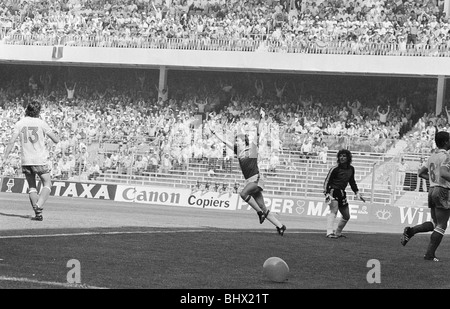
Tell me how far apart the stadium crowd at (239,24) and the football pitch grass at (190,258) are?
21.8 meters

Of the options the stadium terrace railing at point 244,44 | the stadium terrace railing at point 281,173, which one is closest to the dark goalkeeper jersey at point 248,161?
the stadium terrace railing at point 281,173

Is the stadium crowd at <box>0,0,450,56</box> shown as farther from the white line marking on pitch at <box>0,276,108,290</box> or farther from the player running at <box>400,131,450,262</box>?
the white line marking on pitch at <box>0,276,108,290</box>

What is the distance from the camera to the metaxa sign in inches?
1351

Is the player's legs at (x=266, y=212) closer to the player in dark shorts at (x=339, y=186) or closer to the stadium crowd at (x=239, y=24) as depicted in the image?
the player in dark shorts at (x=339, y=186)

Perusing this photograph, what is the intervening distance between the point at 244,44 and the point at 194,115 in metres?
3.85


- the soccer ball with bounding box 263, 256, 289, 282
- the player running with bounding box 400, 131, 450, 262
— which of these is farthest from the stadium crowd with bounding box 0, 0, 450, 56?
the soccer ball with bounding box 263, 256, 289, 282

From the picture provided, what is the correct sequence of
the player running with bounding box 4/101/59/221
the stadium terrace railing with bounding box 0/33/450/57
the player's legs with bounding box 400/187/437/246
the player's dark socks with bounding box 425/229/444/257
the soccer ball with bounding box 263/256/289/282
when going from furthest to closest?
1. the stadium terrace railing with bounding box 0/33/450/57
2. the player running with bounding box 4/101/59/221
3. the player's legs with bounding box 400/187/437/246
4. the player's dark socks with bounding box 425/229/444/257
5. the soccer ball with bounding box 263/256/289/282

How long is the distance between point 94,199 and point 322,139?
28.6 ft

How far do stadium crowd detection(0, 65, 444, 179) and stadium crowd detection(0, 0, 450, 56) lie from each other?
2.75 meters

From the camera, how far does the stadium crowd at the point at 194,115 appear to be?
119ft

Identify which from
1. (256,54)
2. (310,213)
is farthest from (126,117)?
(310,213)

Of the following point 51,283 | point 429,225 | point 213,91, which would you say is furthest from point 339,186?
point 213,91

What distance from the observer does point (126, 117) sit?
140ft
